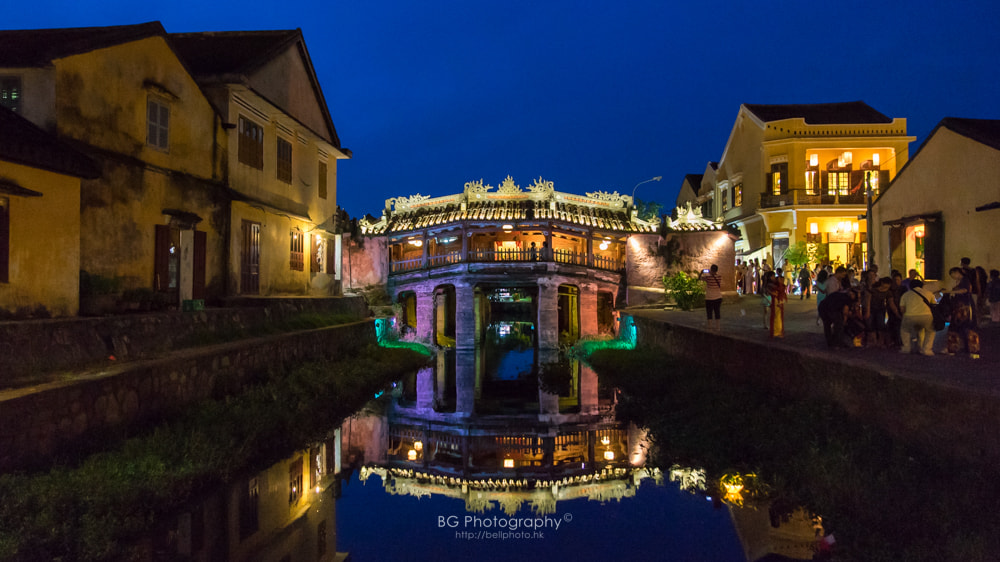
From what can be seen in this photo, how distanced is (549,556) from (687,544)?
57.6 inches

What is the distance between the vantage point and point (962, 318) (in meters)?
9.42

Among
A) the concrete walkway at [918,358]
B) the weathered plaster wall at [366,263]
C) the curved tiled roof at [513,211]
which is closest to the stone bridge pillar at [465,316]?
the curved tiled roof at [513,211]

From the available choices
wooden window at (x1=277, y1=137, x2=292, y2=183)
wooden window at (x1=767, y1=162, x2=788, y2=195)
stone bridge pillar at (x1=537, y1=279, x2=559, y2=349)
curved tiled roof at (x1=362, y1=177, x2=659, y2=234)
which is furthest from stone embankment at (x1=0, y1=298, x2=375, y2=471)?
wooden window at (x1=767, y1=162, x2=788, y2=195)

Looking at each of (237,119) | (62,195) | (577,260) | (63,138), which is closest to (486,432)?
(62,195)

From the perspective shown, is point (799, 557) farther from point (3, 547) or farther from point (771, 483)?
point (3, 547)

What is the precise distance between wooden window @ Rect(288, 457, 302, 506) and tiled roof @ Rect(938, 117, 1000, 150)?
16.9 meters

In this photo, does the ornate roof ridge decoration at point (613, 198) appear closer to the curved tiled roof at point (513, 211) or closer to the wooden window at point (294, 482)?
the curved tiled roof at point (513, 211)

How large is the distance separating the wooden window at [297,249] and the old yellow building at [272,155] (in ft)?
0.11

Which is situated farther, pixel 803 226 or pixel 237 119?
pixel 803 226

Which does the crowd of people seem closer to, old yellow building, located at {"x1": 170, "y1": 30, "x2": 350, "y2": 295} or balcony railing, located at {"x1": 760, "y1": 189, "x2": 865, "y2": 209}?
old yellow building, located at {"x1": 170, "y1": 30, "x2": 350, "y2": 295}

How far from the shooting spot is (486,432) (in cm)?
1265

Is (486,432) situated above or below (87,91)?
below

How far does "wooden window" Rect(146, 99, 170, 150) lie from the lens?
1332 cm

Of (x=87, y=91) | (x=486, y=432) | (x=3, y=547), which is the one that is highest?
(x=87, y=91)
